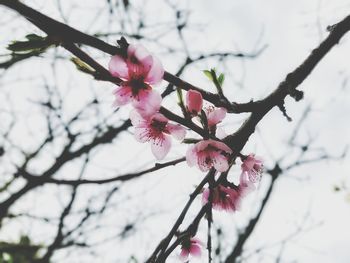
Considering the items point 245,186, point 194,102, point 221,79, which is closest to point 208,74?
point 221,79

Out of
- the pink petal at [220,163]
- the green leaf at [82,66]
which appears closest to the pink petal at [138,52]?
the green leaf at [82,66]

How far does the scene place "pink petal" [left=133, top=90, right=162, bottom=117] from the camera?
3.71 ft

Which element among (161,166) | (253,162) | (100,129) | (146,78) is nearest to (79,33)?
(146,78)

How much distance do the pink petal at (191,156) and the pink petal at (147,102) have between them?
→ 0.25 metres

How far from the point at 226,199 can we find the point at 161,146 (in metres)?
0.43

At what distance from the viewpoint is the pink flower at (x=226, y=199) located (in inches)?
65.1

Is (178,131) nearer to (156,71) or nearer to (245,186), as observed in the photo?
(156,71)

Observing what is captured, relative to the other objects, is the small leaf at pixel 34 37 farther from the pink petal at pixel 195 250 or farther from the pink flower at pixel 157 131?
the pink petal at pixel 195 250

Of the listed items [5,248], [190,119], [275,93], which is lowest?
[190,119]

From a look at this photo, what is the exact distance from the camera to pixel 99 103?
6.00m

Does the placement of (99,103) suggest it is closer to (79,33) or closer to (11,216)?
(11,216)

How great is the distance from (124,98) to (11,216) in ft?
16.3

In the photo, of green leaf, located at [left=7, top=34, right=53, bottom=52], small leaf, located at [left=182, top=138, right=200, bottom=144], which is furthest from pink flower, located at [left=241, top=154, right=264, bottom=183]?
green leaf, located at [left=7, top=34, right=53, bottom=52]

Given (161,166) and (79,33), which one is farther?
(161,166)
